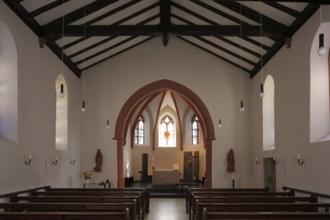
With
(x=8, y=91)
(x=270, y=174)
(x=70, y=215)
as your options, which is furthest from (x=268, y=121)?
(x=70, y=215)

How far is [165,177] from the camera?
66.1ft

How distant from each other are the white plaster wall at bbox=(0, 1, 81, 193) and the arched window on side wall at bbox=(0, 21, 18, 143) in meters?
0.17

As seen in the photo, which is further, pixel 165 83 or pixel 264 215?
pixel 165 83

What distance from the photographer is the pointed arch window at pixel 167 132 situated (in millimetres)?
25906

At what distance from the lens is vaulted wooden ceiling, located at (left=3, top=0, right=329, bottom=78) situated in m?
10.7

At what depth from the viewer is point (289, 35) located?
38.6 ft

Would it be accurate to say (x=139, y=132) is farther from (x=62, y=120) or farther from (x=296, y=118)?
(x=296, y=118)

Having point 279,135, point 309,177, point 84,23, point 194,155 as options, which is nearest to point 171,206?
point 279,135

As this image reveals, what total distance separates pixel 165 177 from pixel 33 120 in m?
9.98

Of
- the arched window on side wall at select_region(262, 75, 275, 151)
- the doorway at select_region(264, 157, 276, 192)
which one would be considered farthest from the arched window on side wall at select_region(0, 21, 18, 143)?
the arched window on side wall at select_region(262, 75, 275, 151)

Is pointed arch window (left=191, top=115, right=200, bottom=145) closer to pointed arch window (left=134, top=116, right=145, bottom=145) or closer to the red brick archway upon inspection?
pointed arch window (left=134, top=116, right=145, bottom=145)

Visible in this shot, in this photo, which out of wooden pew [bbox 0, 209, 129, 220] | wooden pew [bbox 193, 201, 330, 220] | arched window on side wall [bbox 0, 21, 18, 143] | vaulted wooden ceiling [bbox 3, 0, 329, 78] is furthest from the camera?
vaulted wooden ceiling [bbox 3, 0, 329, 78]

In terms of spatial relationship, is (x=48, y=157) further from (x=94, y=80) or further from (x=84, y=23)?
(x=94, y=80)

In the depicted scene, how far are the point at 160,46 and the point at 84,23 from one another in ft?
17.4
